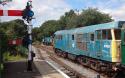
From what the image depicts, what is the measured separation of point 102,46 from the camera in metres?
22.5

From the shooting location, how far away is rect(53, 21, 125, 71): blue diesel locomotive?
2041 centimetres

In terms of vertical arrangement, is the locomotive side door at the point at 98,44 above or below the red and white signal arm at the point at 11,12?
below

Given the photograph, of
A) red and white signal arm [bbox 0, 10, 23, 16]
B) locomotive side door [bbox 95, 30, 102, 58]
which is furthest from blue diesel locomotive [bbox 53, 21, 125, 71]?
red and white signal arm [bbox 0, 10, 23, 16]

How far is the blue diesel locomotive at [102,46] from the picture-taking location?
66.9 feet

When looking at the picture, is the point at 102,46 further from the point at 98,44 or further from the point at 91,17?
the point at 91,17

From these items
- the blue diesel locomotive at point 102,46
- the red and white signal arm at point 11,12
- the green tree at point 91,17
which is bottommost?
the blue diesel locomotive at point 102,46

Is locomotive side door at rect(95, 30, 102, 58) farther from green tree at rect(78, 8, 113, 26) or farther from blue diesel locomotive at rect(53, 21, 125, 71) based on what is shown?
green tree at rect(78, 8, 113, 26)

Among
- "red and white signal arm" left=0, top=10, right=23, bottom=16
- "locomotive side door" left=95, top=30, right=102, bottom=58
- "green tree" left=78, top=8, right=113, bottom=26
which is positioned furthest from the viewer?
"green tree" left=78, top=8, right=113, bottom=26

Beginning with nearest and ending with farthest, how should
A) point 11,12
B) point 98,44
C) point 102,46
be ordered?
point 11,12 < point 102,46 < point 98,44

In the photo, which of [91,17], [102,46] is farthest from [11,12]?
[91,17]

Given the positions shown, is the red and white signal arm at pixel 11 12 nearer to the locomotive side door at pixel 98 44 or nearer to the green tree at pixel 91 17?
the locomotive side door at pixel 98 44

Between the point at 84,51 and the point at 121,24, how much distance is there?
8851 mm

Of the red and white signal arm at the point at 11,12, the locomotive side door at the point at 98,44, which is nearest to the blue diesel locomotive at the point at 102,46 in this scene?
A: the locomotive side door at the point at 98,44

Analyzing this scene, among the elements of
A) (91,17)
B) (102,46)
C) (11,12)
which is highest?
(91,17)
